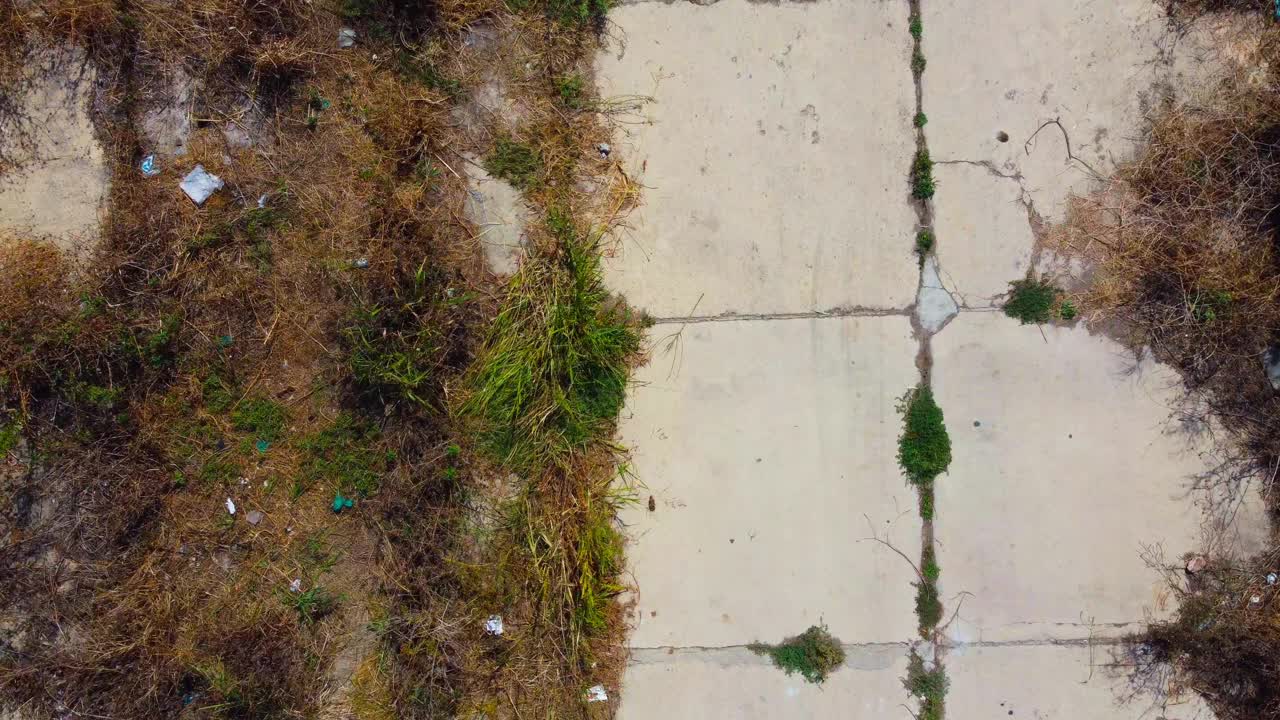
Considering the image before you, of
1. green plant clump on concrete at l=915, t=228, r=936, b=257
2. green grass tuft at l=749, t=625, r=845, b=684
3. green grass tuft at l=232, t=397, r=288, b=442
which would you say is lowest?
green grass tuft at l=749, t=625, r=845, b=684

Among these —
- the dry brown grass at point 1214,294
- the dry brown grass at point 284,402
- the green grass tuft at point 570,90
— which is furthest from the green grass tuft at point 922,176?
the green grass tuft at point 570,90

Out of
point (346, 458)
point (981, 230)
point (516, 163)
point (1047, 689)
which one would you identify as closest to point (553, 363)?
point (516, 163)

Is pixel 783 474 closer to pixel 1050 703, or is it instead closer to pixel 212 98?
pixel 1050 703

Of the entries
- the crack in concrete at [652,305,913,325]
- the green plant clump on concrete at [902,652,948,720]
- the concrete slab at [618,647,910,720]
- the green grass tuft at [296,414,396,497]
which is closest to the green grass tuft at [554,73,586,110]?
the crack in concrete at [652,305,913,325]

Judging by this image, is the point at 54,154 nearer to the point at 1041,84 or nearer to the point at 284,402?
the point at 284,402

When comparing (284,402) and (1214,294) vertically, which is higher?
(1214,294)

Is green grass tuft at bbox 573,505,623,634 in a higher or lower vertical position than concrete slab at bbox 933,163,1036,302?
lower

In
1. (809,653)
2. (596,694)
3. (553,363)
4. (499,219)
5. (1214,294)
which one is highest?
(499,219)

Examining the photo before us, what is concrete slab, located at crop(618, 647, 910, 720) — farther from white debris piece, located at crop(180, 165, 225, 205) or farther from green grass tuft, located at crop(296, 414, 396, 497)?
white debris piece, located at crop(180, 165, 225, 205)
